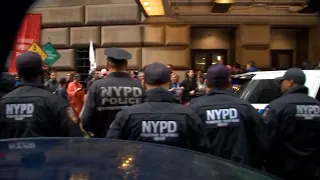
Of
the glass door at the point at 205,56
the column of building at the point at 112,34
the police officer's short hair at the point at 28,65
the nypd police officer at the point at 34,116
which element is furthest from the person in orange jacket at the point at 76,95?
the nypd police officer at the point at 34,116

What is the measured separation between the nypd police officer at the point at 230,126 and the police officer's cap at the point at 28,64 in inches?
49.9

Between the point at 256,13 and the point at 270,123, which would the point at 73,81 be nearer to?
the point at 256,13

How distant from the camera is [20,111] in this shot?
13.9 ft

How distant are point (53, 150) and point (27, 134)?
6.34ft

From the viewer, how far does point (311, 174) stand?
4.68 metres

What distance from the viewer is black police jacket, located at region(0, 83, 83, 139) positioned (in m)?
4.23

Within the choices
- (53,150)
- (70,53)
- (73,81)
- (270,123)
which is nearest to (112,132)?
(270,123)

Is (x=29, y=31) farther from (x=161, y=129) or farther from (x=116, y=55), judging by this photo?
(x=161, y=129)

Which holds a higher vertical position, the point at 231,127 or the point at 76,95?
the point at 231,127

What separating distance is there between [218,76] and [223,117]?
37cm

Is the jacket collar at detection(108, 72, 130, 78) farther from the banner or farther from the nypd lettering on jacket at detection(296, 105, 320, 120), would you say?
the banner

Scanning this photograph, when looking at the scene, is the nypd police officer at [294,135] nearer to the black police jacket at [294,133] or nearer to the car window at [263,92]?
the black police jacket at [294,133]

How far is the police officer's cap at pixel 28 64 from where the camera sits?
437cm

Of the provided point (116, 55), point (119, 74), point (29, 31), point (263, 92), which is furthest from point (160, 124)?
point (29, 31)
